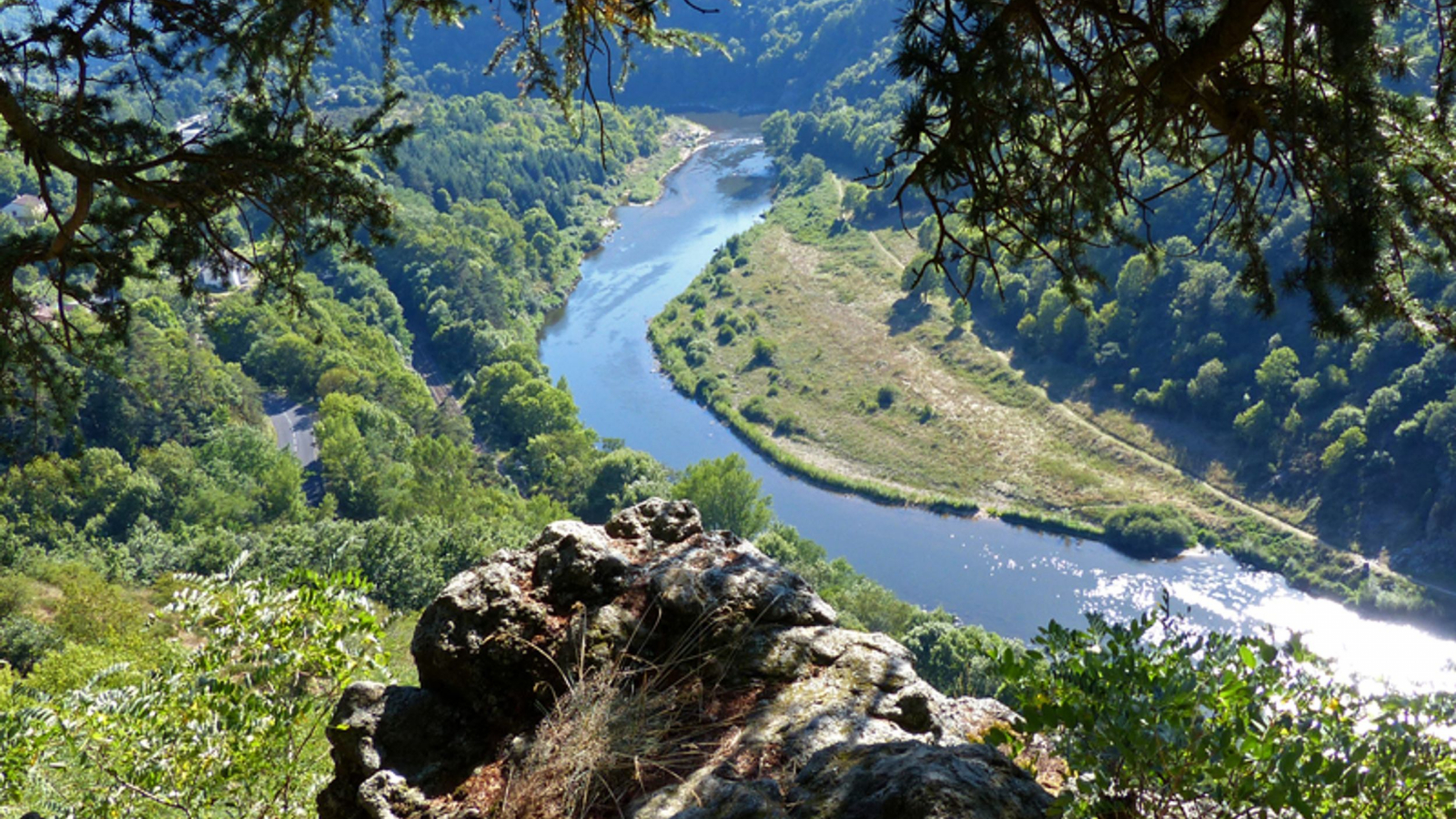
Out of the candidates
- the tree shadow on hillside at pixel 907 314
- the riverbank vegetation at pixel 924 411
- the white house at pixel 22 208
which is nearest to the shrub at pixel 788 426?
the riverbank vegetation at pixel 924 411

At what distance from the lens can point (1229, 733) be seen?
2.77m

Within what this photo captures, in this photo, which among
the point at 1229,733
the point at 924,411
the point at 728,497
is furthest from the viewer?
the point at 924,411

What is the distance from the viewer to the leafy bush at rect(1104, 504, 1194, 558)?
1607 inches

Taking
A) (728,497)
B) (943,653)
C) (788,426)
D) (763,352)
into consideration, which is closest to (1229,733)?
(943,653)

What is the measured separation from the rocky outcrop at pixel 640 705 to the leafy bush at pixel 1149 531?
130 feet

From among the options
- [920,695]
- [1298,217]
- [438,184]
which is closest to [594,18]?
[920,695]

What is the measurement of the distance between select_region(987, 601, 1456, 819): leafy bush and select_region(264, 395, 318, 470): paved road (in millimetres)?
52957

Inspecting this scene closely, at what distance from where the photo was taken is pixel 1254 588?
38.7 meters

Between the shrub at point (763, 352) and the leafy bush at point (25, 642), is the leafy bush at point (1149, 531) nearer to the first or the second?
the shrub at point (763, 352)

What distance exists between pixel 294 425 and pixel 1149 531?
46689 millimetres

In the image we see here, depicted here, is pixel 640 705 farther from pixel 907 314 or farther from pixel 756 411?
pixel 907 314

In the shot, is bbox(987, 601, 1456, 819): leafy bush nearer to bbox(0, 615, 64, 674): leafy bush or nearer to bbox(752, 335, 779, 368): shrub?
bbox(0, 615, 64, 674): leafy bush

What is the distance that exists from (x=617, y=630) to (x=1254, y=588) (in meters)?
40.9

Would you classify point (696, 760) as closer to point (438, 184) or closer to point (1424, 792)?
point (1424, 792)
